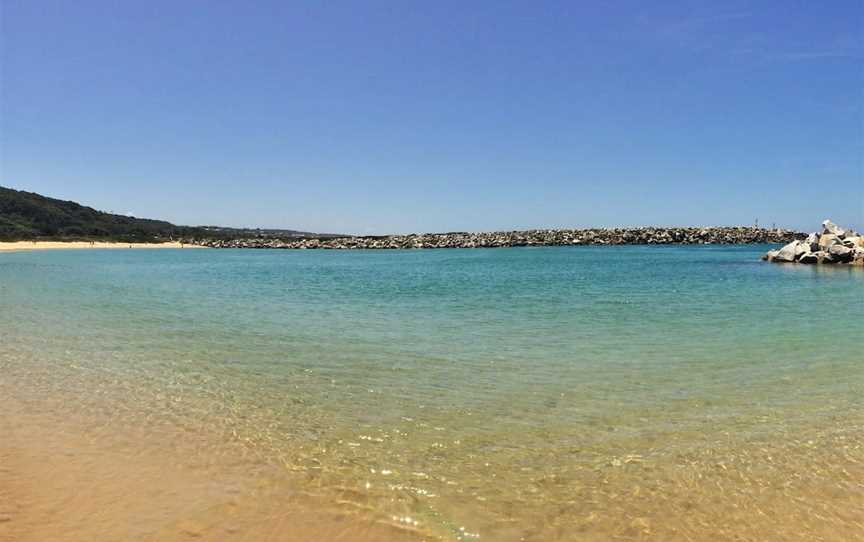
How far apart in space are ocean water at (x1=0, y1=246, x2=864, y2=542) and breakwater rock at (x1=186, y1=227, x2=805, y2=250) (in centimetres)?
8898

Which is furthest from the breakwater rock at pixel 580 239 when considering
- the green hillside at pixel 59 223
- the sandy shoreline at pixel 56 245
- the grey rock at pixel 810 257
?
the grey rock at pixel 810 257

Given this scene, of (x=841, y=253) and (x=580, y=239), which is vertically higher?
(x=580, y=239)

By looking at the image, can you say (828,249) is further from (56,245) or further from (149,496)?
(56,245)

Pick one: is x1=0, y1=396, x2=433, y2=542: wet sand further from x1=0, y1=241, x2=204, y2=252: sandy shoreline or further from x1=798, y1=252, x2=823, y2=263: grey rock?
x1=0, y1=241, x2=204, y2=252: sandy shoreline

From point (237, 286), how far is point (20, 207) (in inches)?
4874

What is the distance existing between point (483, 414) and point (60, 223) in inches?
5542

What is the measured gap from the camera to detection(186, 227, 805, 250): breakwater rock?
343ft

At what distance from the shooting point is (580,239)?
10531 centimetres

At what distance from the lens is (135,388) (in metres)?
8.80

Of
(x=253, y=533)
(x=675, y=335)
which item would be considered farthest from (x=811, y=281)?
(x=253, y=533)

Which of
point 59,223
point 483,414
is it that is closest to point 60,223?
point 59,223

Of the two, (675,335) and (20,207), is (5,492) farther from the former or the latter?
(20,207)

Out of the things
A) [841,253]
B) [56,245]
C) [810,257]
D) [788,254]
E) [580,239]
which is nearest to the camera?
[841,253]

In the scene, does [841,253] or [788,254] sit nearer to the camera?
[841,253]
